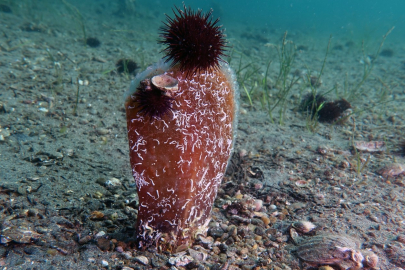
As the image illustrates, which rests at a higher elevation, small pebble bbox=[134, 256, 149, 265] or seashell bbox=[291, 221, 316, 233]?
seashell bbox=[291, 221, 316, 233]

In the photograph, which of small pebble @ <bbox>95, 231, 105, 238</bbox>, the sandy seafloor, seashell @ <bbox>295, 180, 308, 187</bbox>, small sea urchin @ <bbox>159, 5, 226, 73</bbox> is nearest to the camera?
small sea urchin @ <bbox>159, 5, 226, 73</bbox>

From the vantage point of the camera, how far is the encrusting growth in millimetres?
1968

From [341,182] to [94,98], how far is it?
5.77 meters

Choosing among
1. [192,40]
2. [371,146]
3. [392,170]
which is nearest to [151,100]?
[192,40]

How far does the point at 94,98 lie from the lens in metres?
6.05

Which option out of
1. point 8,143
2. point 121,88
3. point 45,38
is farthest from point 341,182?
point 45,38

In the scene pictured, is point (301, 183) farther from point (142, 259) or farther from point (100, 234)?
point (100, 234)

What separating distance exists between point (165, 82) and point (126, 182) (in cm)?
219

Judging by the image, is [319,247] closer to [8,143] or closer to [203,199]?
[203,199]

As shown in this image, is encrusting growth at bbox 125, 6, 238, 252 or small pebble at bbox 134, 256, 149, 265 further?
small pebble at bbox 134, 256, 149, 265

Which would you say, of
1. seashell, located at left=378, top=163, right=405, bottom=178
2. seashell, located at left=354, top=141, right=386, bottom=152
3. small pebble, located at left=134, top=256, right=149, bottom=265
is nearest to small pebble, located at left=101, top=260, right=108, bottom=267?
small pebble, located at left=134, top=256, right=149, bottom=265

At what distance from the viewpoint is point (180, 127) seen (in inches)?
85.4

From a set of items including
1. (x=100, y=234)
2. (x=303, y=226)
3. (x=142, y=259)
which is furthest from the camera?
(x=303, y=226)

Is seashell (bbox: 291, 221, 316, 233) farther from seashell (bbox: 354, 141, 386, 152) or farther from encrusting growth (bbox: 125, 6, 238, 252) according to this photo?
seashell (bbox: 354, 141, 386, 152)
